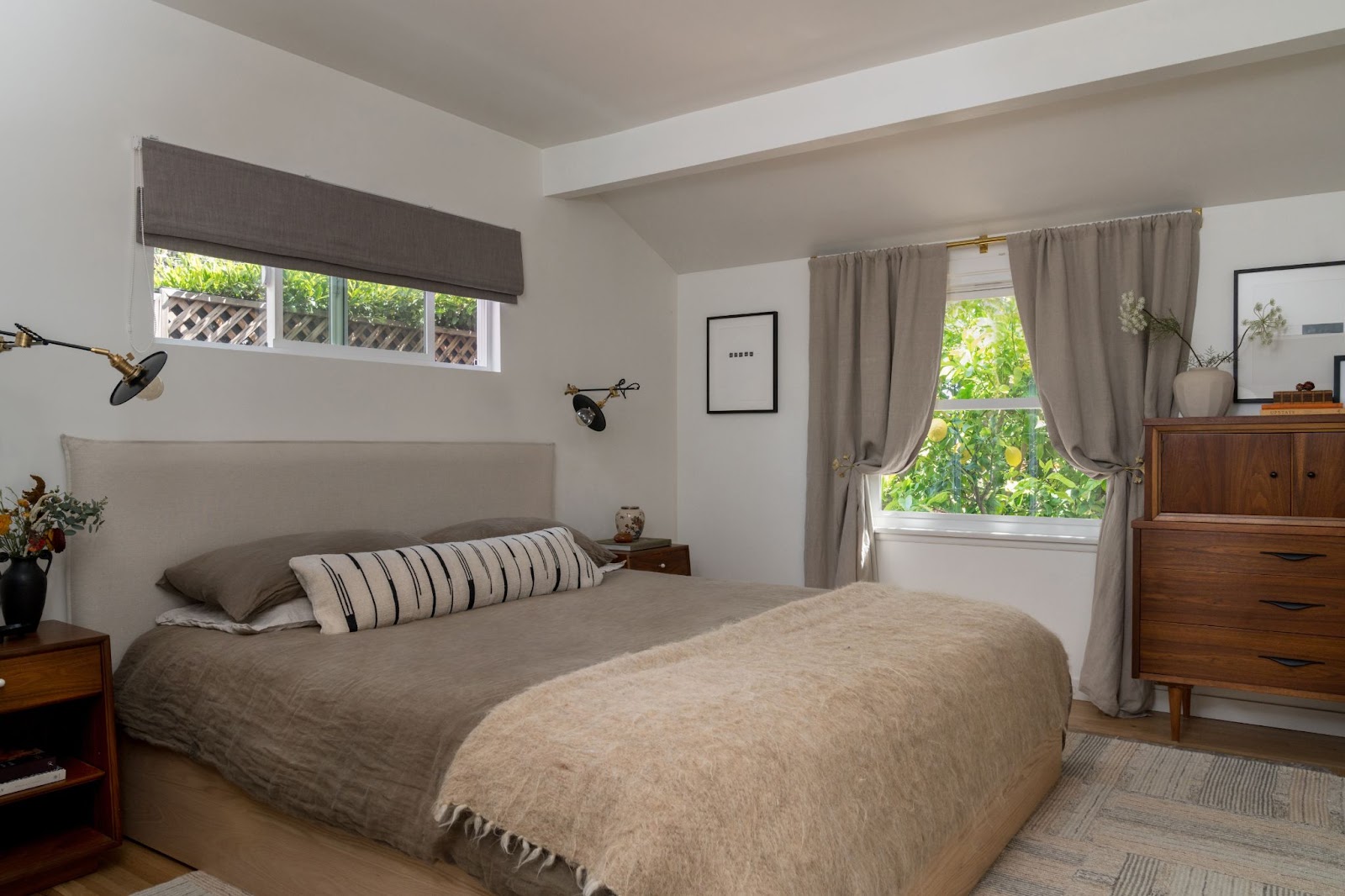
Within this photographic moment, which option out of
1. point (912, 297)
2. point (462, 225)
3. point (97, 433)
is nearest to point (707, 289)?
point (912, 297)

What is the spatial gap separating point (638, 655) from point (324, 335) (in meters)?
2.01

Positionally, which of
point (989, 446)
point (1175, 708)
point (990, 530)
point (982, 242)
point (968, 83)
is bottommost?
point (1175, 708)

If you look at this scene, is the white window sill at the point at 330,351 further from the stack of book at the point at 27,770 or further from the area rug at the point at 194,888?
the area rug at the point at 194,888

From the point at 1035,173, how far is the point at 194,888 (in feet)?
12.4

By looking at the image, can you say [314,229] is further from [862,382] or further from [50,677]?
[862,382]

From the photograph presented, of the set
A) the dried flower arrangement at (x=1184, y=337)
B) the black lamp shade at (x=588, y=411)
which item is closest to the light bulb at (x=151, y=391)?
the black lamp shade at (x=588, y=411)

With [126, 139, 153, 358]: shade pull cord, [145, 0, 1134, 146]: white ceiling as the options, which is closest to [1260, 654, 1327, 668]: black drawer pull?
[145, 0, 1134, 146]: white ceiling

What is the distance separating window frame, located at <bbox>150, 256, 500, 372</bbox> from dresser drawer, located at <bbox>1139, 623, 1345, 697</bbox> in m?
2.85

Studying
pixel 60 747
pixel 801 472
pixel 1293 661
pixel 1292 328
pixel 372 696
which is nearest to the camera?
pixel 372 696

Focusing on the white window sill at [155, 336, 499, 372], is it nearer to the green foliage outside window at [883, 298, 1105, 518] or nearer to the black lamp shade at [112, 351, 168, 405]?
the black lamp shade at [112, 351, 168, 405]

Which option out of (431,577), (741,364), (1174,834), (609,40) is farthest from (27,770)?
(741,364)

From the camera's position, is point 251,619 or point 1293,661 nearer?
point 251,619

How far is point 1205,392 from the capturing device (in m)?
3.46

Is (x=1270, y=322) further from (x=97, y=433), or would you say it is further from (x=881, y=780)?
(x=97, y=433)
